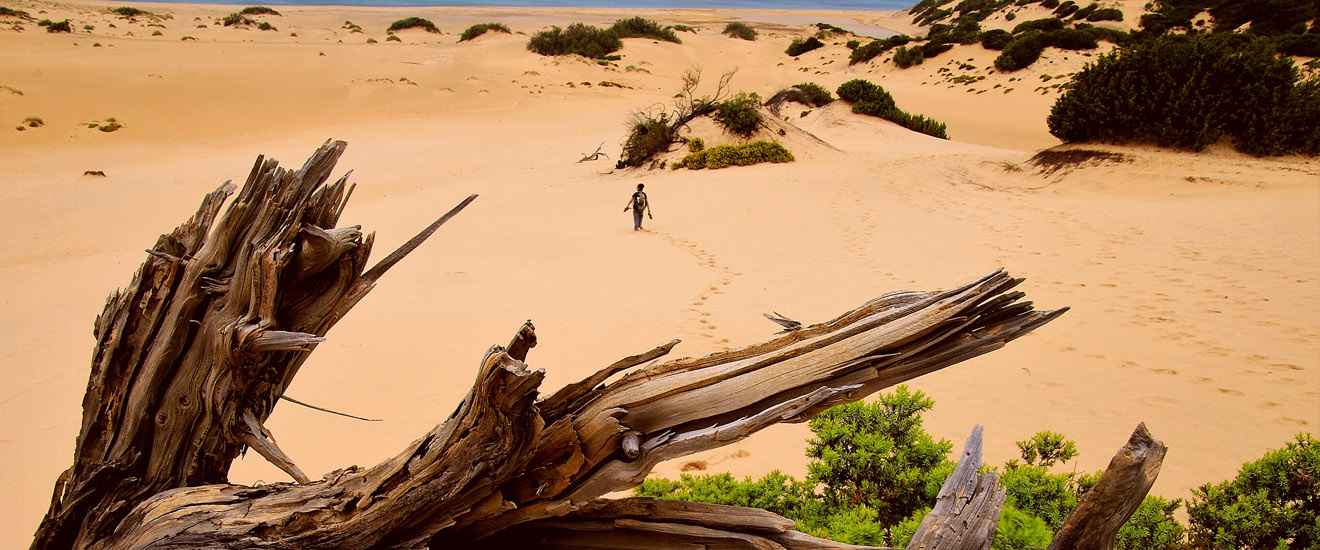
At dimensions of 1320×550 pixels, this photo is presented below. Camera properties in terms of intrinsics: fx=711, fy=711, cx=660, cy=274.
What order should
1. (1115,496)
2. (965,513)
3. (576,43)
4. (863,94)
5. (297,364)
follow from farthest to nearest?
(576,43), (863,94), (297,364), (965,513), (1115,496)

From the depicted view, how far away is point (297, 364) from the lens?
120 inches

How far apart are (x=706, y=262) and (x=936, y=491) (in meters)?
7.92

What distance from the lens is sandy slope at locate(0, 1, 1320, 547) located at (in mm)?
6195

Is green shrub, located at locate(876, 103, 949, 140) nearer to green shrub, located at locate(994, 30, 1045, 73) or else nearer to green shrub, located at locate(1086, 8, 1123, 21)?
green shrub, located at locate(994, 30, 1045, 73)

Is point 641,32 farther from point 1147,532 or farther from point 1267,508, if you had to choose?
point 1147,532

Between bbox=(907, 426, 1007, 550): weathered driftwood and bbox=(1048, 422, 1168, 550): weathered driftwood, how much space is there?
22 cm

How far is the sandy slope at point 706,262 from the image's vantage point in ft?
20.3

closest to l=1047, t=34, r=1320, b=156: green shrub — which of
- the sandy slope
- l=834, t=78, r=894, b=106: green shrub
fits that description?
the sandy slope

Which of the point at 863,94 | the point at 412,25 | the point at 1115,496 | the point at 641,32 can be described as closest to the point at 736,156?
the point at 863,94

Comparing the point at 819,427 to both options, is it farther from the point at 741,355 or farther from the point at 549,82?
the point at 549,82

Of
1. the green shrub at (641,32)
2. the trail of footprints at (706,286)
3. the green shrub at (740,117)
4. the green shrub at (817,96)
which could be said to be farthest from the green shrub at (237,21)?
the trail of footprints at (706,286)

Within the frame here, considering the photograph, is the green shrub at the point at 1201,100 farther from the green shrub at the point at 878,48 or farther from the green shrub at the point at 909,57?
the green shrub at the point at 878,48

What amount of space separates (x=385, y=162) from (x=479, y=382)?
24.1 metres

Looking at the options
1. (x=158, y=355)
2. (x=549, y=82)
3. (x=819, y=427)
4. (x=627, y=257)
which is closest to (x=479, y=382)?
(x=158, y=355)
